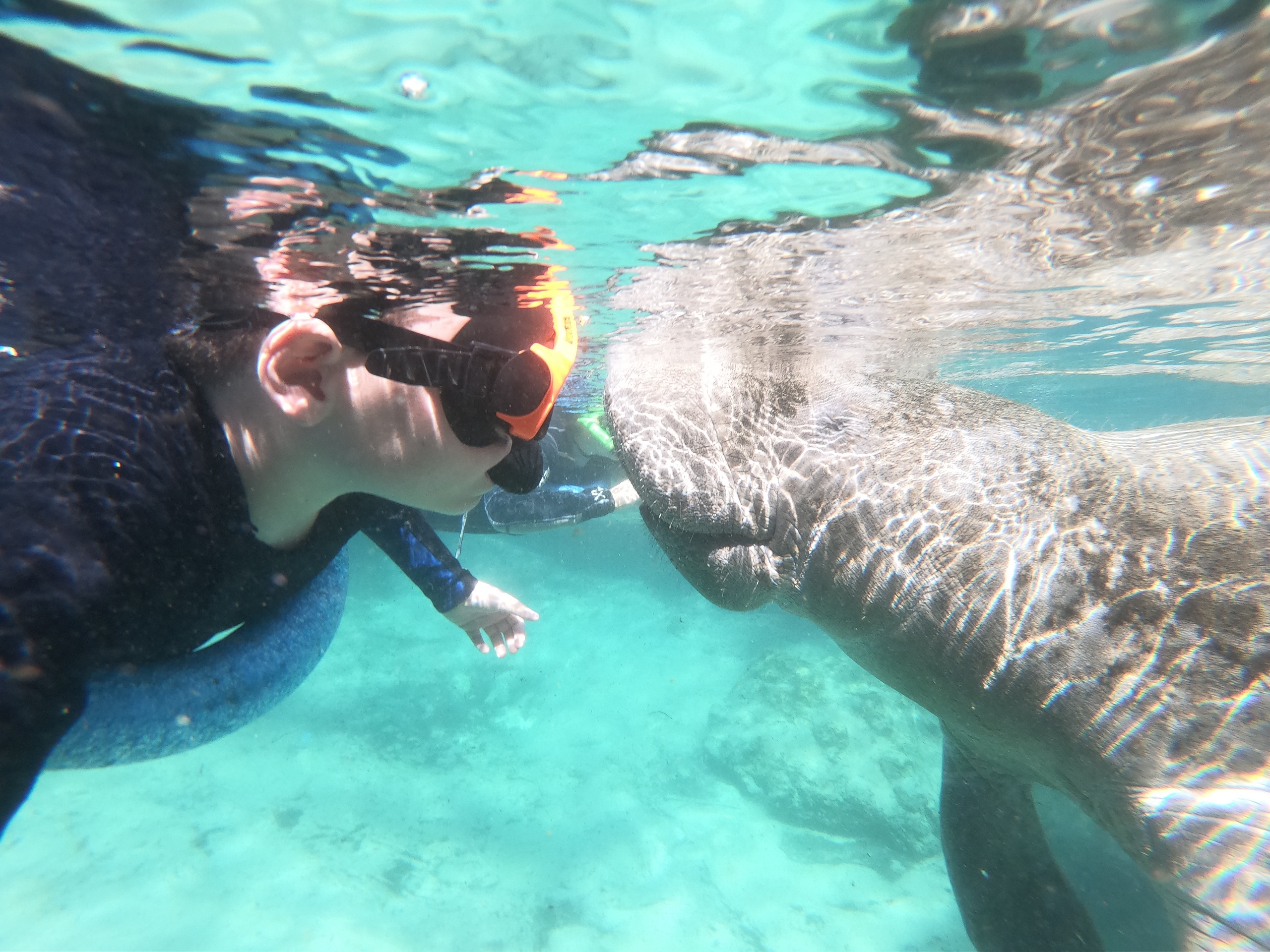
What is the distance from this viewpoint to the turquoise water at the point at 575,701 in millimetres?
2934

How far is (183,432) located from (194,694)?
3.99 feet

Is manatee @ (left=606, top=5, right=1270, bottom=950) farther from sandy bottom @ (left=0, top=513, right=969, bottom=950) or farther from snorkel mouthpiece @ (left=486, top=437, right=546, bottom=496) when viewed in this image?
sandy bottom @ (left=0, top=513, right=969, bottom=950)

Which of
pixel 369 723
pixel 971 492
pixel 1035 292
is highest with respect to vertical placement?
pixel 1035 292

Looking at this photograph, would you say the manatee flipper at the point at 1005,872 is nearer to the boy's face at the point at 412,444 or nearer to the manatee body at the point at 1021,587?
the manatee body at the point at 1021,587

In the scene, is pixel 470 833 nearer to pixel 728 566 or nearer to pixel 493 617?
pixel 493 617

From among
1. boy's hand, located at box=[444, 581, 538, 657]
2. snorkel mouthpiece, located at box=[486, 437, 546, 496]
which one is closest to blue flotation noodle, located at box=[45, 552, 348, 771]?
snorkel mouthpiece, located at box=[486, 437, 546, 496]

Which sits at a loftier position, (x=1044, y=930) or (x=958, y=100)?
(x=958, y=100)

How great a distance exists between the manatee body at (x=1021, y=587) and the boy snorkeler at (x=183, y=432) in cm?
165

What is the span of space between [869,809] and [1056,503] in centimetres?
918

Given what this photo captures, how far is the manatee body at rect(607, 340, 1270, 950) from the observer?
2402 millimetres

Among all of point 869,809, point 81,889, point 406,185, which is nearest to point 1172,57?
point 406,185

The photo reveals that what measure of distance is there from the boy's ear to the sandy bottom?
3730 mm

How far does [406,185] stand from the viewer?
157 inches

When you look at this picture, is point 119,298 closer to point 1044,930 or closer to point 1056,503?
point 1056,503
